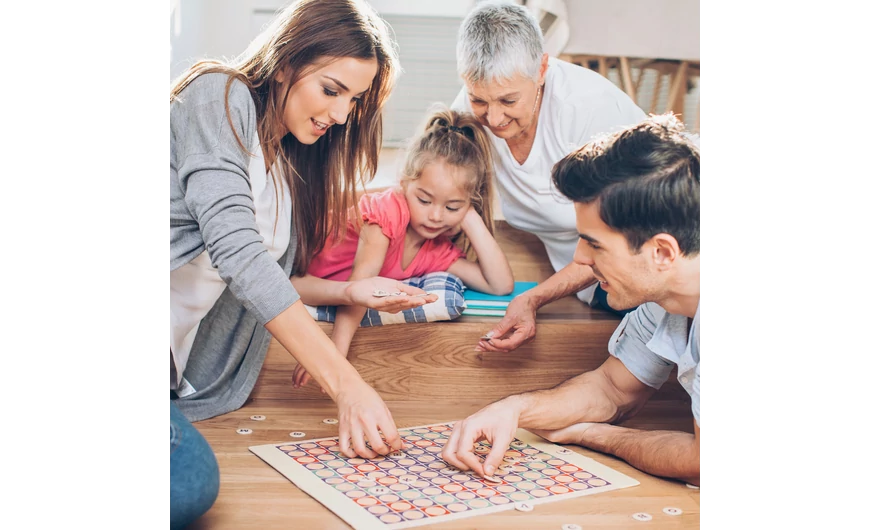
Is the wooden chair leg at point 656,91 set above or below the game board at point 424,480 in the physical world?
above

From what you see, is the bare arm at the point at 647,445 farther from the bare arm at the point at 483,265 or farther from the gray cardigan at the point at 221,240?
the gray cardigan at the point at 221,240

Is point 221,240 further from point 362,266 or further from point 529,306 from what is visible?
point 529,306

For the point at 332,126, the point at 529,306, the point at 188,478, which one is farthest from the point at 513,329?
the point at 188,478

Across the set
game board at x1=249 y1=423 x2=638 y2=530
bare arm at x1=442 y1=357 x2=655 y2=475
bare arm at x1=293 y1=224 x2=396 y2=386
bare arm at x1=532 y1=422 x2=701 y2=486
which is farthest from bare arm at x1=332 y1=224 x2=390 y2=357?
bare arm at x1=532 y1=422 x2=701 y2=486

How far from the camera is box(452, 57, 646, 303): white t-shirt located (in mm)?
1609

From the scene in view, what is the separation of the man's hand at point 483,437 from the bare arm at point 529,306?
233 millimetres

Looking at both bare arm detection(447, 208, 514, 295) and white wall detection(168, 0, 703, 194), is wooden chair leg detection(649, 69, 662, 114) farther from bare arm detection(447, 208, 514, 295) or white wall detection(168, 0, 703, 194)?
bare arm detection(447, 208, 514, 295)

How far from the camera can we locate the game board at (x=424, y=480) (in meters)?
1.26

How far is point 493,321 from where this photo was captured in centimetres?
170

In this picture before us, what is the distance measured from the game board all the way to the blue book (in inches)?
11.5

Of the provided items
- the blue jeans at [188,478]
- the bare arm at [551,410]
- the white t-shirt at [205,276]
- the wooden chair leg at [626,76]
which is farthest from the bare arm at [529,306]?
the blue jeans at [188,478]
